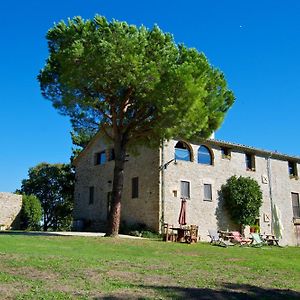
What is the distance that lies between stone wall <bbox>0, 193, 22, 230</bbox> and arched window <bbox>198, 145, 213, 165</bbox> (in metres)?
15.4

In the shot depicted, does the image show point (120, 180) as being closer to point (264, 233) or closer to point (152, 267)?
point (152, 267)

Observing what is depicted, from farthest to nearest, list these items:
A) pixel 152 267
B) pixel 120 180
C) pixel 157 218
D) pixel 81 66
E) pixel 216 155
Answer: pixel 216 155 < pixel 157 218 < pixel 120 180 < pixel 81 66 < pixel 152 267

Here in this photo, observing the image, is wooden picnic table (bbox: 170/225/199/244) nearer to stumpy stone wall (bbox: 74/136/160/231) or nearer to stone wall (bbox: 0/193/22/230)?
stumpy stone wall (bbox: 74/136/160/231)

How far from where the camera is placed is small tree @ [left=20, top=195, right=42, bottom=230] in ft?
104

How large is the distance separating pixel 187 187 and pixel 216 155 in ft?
11.3

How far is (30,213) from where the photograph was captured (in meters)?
31.6

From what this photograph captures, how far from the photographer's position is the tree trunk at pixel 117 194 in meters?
18.9

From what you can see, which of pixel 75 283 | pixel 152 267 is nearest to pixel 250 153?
pixel 152 267

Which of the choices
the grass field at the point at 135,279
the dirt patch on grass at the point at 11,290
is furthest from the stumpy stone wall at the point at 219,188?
the dirt patch on grass at the point at 11,290

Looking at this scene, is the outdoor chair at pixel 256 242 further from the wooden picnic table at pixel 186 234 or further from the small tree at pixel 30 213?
the small tree at pixel 30 213

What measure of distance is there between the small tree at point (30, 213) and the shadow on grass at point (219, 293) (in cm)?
2640

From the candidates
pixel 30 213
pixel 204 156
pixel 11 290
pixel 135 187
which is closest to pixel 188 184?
pixel 204 156

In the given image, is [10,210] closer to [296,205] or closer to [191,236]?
[191,236]

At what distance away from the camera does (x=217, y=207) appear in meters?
26.1
